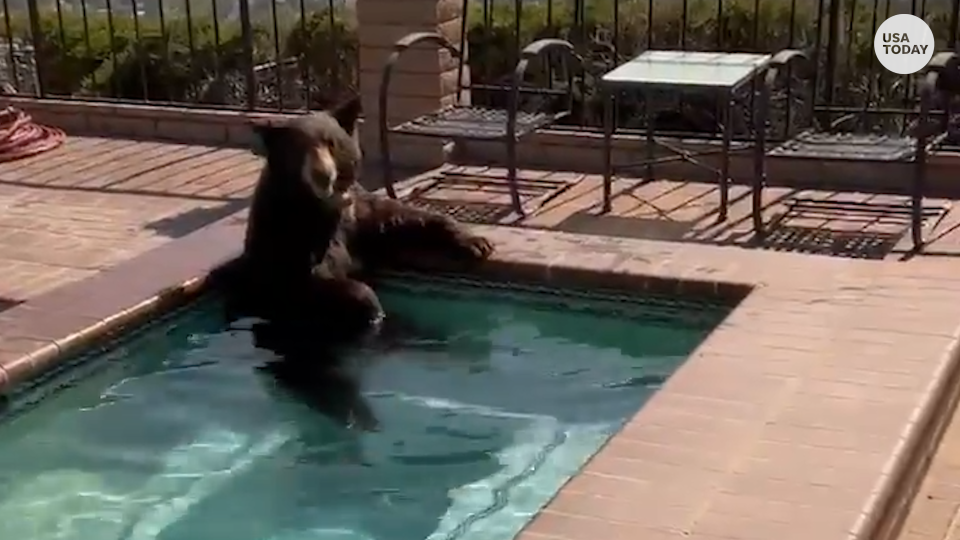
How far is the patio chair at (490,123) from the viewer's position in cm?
589

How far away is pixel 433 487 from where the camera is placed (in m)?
4.05

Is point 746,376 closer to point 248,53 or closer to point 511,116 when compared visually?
point 511,116

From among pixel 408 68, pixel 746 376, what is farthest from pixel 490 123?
pixel 746 376

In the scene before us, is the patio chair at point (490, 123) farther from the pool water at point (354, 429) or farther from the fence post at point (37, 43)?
the fence post at point (37, 43)

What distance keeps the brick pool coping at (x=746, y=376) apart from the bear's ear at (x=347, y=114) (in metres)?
0.78

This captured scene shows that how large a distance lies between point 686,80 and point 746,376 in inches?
74.5

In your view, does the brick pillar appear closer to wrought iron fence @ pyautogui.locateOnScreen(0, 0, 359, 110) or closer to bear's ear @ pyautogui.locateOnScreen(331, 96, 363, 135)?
bear's ear @ pyautogui.locateOnScreen(331, 96, 363, 135)

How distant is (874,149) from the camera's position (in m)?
5.51

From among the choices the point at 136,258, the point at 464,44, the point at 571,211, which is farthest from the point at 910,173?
the point at 136,258

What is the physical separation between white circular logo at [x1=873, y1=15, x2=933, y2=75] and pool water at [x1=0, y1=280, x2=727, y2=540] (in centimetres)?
205

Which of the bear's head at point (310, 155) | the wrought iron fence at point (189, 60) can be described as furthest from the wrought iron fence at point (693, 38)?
the bear's head at point (310, 155)

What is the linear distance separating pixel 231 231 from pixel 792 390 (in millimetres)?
2846

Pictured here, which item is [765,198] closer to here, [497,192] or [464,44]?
[497,192]

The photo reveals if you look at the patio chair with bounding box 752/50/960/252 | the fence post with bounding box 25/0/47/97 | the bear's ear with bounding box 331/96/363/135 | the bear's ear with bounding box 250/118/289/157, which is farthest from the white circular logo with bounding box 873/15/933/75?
the fence post with bounding box 25/0/47/97
